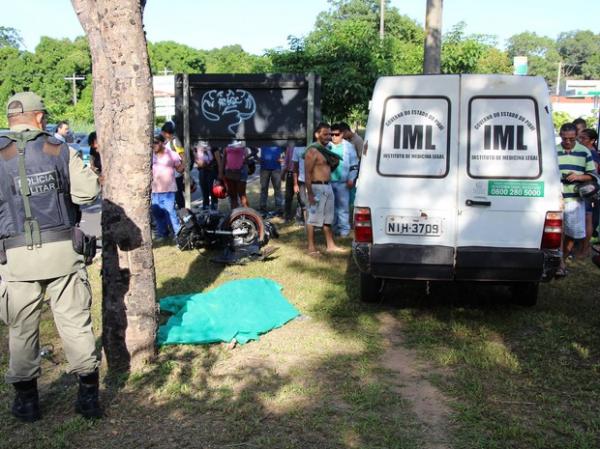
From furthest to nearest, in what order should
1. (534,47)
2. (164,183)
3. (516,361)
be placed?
(534,47), (164,183), (516,361)

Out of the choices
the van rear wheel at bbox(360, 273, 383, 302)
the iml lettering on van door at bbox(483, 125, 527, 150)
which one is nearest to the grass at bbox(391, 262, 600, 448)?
the van rear wheel at bbox(360, 273, 383, 302)

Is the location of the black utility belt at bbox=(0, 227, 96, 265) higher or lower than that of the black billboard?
lower

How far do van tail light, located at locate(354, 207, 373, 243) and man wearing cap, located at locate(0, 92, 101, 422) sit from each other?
2.54 m

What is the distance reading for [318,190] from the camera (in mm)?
8852

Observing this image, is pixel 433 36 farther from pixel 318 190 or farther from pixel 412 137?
pixel 412 137

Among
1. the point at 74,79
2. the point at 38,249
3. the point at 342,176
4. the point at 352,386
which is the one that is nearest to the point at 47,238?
the point at 38,249

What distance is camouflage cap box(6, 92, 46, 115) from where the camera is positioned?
396 centimetres

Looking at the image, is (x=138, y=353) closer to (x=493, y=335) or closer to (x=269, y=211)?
(x=493, y=335)

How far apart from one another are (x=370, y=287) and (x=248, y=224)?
2.74 meters

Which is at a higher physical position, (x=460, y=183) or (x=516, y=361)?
(x=460, y=183)

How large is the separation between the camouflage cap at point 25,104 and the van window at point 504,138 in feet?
11.6

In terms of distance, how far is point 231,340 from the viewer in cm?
538

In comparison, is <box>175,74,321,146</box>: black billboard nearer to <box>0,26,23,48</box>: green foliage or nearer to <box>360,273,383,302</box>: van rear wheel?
<box>360,273,383,302</box>: van rear wheel

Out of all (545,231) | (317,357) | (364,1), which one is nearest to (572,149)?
(545,231)
